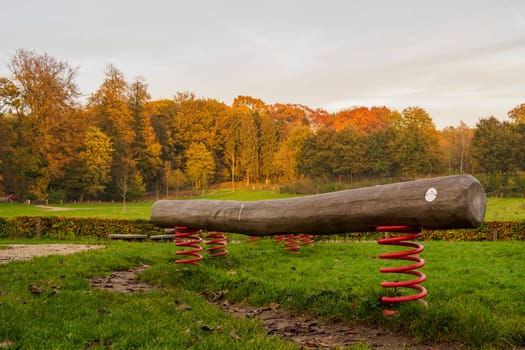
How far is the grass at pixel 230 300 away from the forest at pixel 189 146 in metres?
42.3

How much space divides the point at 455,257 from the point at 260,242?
21.4 feet

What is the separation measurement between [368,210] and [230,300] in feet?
9.05

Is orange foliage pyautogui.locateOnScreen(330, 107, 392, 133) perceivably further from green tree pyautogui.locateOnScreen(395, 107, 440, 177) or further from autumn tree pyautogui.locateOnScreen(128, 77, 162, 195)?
autumn tree pyautogui.locateOnScreen(128, 77, 162, 195)

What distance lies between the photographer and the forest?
48281 mm

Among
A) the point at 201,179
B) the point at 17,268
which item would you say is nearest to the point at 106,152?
the point at 201,179

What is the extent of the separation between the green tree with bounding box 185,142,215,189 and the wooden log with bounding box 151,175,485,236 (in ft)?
196

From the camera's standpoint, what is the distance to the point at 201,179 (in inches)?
2645

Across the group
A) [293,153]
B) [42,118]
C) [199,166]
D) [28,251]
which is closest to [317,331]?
[28,251]

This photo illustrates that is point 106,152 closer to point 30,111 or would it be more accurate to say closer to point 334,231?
point 30,111

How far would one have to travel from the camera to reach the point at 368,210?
16.5ft

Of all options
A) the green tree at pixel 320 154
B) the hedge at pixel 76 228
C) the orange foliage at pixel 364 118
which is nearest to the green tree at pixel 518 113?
the orange foliage at pixel 364 118

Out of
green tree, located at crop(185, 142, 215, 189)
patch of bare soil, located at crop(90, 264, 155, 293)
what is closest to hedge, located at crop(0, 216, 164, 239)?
patch of bare soil, located at crop(90, 264, 155, 293)

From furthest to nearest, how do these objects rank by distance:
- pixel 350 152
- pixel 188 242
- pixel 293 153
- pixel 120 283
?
pixel 293 153 → pixel 350 152 → pixel 188 242 → pixel 120 283

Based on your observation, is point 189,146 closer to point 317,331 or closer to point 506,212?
point 506,212
